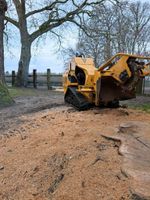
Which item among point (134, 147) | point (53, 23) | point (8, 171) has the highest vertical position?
point (53, 23)

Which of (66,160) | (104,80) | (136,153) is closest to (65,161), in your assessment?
(66,160)

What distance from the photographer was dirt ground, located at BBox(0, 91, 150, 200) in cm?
481

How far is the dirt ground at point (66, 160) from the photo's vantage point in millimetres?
4809

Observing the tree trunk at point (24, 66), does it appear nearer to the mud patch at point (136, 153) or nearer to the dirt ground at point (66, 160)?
the dirt ground at point (66, 160)

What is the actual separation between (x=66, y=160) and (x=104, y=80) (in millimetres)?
3761

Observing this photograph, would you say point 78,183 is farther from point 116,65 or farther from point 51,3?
point 51,3

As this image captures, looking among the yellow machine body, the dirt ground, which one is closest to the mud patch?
the dirt ground

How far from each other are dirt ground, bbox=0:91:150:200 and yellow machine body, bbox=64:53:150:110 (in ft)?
2.59

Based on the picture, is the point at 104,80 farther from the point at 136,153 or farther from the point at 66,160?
the point at 136,153

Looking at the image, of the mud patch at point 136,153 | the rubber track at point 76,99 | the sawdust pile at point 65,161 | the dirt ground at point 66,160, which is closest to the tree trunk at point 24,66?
the rubber track at point 76,99

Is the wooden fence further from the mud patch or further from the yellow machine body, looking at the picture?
the mud patch

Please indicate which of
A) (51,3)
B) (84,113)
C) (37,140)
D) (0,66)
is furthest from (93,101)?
(51,3)

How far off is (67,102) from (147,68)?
8.41ft

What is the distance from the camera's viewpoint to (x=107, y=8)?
2780 centimetres
